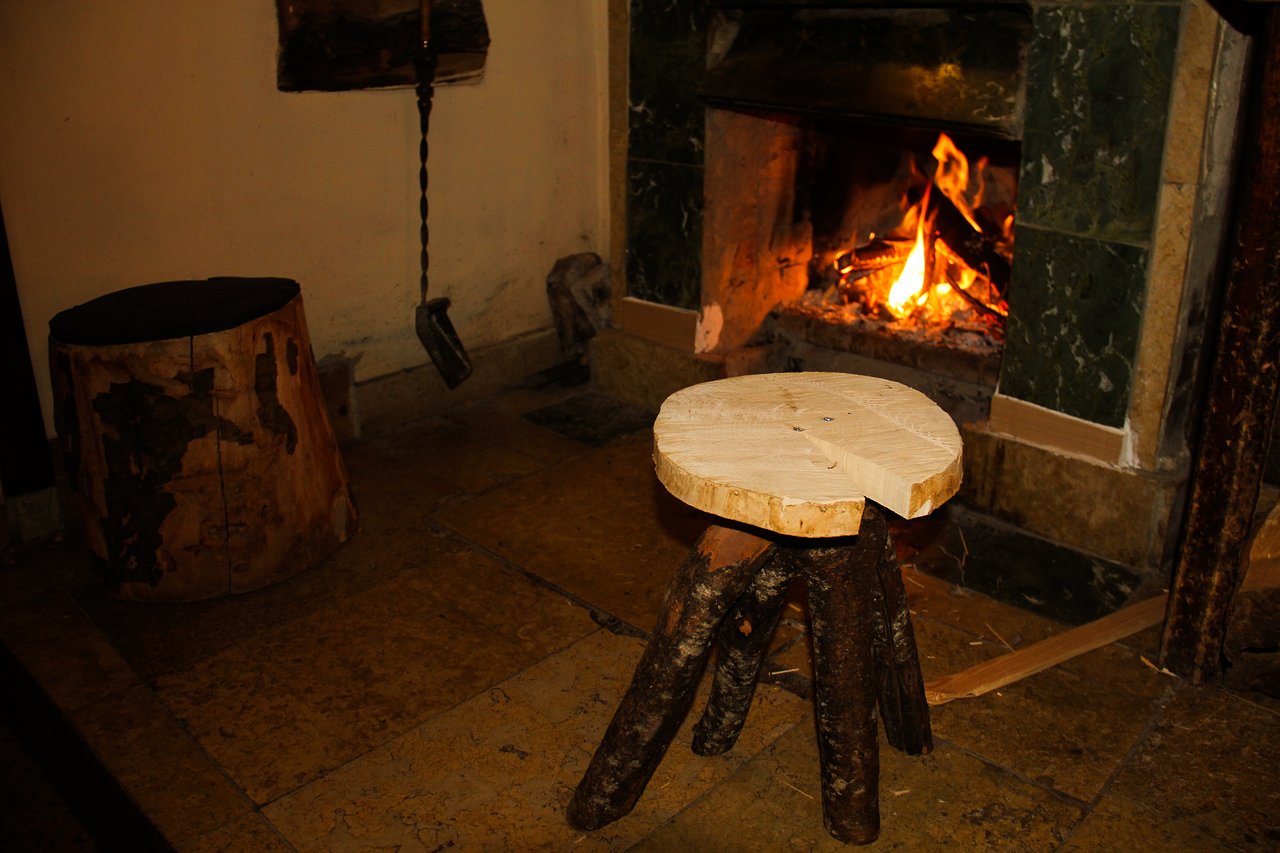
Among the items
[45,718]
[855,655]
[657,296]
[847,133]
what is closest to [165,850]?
[45,718]

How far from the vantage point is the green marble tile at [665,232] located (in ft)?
15.4

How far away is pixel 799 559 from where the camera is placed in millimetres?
2461

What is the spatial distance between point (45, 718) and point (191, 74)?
223cm

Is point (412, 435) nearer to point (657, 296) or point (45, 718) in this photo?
point (657, 296)

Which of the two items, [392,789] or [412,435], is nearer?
[392,789]

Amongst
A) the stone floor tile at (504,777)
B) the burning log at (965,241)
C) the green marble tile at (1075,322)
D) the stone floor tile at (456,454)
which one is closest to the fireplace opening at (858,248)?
the burning log at (965,241)

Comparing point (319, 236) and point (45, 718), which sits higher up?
point (319, 236)

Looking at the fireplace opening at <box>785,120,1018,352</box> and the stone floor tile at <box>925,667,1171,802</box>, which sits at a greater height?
the fireplace opening at <box>785,120,1018,352</box>

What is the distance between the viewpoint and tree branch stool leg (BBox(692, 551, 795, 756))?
2613mm

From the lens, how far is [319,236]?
441cm

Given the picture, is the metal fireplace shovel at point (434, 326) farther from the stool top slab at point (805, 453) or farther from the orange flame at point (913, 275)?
the stool top slab at point (805, 453)

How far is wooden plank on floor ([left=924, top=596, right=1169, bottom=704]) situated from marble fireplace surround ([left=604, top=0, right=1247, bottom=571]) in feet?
1.12

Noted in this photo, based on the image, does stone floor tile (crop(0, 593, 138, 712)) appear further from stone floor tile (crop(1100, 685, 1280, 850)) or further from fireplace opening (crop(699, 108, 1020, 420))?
stone floor tile (crop(1100, 685, 1280, 850))

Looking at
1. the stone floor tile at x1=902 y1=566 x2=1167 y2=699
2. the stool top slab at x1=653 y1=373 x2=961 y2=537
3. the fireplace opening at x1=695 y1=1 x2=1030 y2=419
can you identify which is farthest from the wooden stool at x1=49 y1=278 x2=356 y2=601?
the stone floor tile at x1=902 y1=566 x2=1167 y2=699
